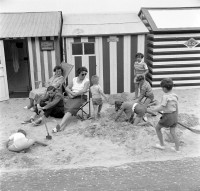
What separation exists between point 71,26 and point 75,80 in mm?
2616

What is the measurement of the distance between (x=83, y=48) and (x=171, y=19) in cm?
289

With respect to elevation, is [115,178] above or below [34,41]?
below

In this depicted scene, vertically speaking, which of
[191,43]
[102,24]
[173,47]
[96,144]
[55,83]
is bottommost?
[96,144]

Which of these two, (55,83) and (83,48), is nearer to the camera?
(55,83)

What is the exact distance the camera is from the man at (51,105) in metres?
6.42

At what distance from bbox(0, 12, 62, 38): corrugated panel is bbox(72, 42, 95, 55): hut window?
2.08ft

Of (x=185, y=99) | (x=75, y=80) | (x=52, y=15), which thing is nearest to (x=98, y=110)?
(x=75, y=80)

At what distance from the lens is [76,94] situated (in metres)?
6.48

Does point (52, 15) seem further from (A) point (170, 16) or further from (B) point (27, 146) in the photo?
(B) point (27, 146)

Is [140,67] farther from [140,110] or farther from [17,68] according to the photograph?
[17,68]

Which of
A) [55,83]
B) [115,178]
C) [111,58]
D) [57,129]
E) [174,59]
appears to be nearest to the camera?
[115,178]

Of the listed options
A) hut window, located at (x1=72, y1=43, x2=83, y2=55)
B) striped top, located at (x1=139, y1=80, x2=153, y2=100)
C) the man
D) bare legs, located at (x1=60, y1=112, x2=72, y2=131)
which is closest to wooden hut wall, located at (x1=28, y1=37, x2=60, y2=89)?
hut window, located at (x1=72, y1=43, x2=83, y2=55)

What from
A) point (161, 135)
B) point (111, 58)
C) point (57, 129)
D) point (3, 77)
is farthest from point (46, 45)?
point (161, 135)

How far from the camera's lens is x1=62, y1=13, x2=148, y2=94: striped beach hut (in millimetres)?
8289
